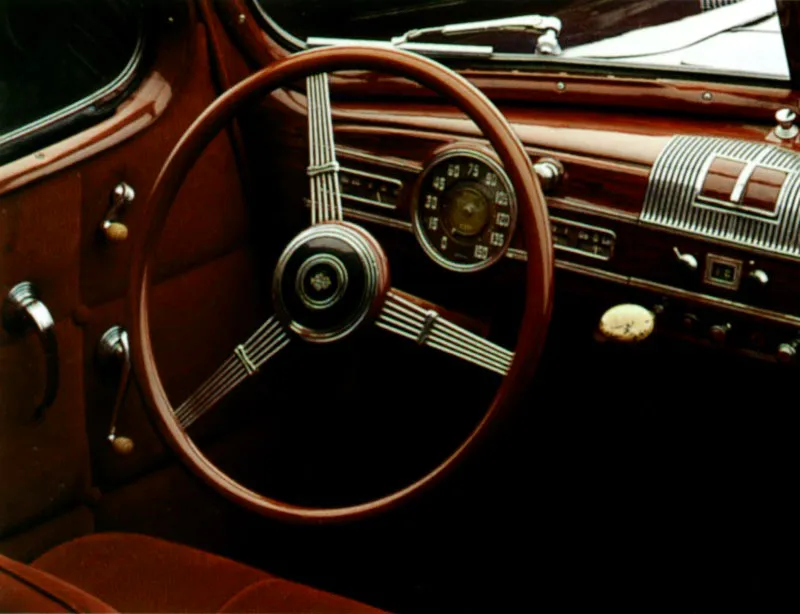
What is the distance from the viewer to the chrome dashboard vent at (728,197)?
1548 millimetres

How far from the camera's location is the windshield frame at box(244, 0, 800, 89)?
1.66 metres

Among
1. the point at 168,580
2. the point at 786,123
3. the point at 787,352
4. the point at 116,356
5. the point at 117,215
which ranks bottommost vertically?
the point at 168,580

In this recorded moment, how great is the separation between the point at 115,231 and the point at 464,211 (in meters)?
0.59

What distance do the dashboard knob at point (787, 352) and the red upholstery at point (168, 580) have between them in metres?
0.67

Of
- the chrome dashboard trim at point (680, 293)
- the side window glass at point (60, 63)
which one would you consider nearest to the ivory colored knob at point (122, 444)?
the side window glass at point (60, 63)

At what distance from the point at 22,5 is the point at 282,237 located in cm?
63

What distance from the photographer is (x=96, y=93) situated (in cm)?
192

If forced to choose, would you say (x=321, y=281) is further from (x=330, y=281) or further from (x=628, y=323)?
(x=628, y=323)

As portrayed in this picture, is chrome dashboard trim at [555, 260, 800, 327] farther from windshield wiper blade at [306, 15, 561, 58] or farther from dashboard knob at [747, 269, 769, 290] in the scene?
windshield wiper blade at [306, 15, 561, 58]

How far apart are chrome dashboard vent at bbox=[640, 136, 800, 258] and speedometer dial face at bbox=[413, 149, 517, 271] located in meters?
0.21

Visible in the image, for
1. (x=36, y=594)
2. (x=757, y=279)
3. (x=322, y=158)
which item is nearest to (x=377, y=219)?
(x=322, y=158)

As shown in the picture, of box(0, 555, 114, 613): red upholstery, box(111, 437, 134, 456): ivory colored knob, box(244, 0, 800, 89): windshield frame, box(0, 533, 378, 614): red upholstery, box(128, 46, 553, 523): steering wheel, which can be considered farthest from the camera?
box(111, 437, 134, 456): ivory colored knob

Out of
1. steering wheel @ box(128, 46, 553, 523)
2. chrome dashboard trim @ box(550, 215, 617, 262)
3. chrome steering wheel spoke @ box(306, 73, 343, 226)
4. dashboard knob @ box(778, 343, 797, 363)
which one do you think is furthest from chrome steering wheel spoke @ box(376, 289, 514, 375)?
dashboard knob @ box(778, 343, 797, 363)

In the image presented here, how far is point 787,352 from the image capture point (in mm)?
1572
